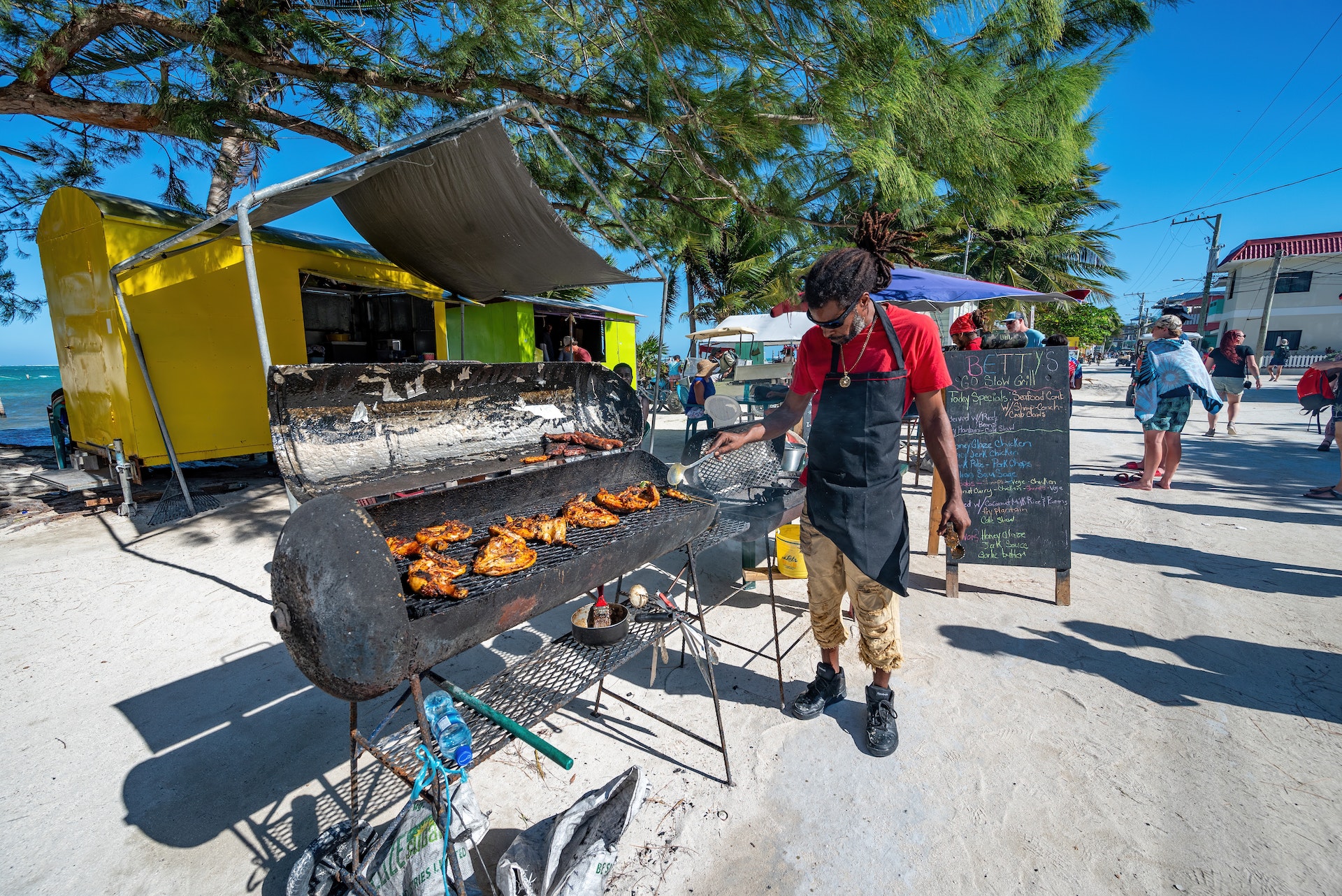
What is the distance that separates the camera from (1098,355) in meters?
51.6

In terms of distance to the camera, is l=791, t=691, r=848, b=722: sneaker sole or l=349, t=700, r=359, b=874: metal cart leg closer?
l=349, t=700, r=359, b=874: metal cart leg

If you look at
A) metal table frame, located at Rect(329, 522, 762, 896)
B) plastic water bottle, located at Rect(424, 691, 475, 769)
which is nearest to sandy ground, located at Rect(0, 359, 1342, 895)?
metal table frame, located at Rect(329, 522, 762, 896)

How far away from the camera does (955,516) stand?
7.99 ft

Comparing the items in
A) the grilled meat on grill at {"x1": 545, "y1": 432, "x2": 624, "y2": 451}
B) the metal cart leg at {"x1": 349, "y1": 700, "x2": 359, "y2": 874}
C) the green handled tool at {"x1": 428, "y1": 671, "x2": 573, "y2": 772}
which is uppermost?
the grilled meat on grill at {"x1": 545, "y1": 432, "x2": 624, "y2": 451}

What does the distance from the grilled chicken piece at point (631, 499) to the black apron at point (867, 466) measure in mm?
884

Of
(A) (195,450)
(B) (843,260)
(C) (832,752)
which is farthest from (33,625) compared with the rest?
(B) (843,260)

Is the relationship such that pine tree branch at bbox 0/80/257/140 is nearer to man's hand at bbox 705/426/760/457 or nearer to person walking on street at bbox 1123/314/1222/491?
man's hand at bbox 705/426/760/457

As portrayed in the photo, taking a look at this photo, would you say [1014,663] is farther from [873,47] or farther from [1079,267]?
[1079,267]

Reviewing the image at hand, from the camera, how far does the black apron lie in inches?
Result: 93.6

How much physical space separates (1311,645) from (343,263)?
1010 cm

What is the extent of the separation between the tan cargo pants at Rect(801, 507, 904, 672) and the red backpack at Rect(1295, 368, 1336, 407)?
9415 millimetres

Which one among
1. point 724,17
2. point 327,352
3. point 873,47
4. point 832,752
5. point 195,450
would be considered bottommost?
point 832,752

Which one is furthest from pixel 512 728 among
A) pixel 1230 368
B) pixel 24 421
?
pixel 24 421

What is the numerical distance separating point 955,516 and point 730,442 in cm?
107
